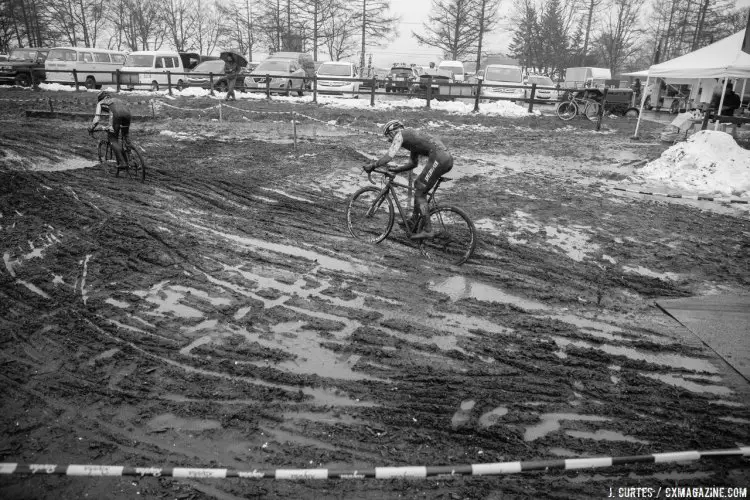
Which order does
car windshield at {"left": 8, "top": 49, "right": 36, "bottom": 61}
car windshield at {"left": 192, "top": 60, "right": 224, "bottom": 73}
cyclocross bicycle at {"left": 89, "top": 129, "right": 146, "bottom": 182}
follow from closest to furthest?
cyclocross bicycle at {"left": 89, "top": 129, "right": 146, "bottom": 182} < car windshield at {"left": 192, "top": 60, "right": 224, "bottom": 73} < car windshield at {"left": 8, "top": 49, "right": 36, "bottom": 61}

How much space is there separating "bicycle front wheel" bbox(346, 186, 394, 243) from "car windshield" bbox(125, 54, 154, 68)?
24.4 meters

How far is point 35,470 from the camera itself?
9.00 ft

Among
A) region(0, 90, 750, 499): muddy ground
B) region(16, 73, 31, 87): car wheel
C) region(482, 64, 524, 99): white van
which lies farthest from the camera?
region(16, 73, 31, 87): car wheel

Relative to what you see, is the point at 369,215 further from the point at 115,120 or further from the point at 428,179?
the point at 115,120

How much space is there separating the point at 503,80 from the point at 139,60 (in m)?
19.9

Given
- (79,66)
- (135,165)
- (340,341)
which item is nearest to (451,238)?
(340,341)

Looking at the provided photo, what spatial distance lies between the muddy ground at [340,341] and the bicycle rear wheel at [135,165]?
0.51 meters

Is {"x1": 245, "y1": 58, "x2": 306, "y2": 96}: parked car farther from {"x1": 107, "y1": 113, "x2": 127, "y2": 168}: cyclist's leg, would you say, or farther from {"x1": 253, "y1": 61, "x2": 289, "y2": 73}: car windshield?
{"x1": 107, "y1": 113, "x2": 127, "y2": 168}: cyclist's leg

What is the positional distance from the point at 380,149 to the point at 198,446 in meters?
11.7

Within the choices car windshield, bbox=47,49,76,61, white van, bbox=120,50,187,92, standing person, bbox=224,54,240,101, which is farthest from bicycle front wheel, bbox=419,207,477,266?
car windshield, bbox=47,49,76,61

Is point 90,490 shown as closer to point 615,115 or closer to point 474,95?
point 474,95

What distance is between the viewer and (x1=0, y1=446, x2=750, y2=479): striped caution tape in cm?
278

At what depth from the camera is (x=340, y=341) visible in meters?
4.80

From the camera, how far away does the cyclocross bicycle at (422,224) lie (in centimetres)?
685
